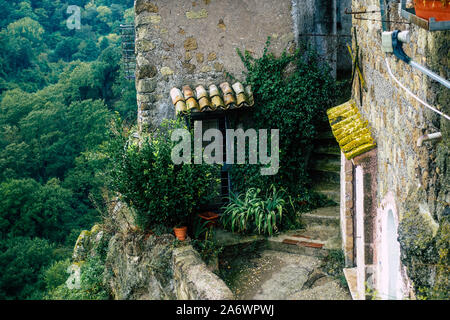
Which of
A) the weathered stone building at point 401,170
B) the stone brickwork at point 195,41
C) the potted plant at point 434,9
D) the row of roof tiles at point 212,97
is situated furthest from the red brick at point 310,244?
the potted plant at point 434,9

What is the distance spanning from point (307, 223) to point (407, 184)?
389 cm

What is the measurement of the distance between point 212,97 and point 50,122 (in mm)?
24309

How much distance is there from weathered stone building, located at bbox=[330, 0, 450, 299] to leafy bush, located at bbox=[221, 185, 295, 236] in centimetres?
146

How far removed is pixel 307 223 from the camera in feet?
23.1

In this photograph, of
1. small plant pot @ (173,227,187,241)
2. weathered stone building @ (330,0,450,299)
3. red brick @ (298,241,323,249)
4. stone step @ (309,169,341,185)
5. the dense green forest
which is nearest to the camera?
weathered stone building @ (330,0,450,299)

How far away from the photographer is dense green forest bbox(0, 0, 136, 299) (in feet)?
73.1

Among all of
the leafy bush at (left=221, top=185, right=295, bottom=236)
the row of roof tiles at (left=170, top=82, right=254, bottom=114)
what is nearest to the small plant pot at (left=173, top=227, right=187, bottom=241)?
the leafy bush at (left=221, top=185, right=295, bottom=236)

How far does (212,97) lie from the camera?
686 centimetres

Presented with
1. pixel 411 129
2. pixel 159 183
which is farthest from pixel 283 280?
pixel 411 129

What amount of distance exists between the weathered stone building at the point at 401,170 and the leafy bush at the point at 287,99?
4.87 feet

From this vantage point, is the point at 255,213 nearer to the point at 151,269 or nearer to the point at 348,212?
the point at 348,212

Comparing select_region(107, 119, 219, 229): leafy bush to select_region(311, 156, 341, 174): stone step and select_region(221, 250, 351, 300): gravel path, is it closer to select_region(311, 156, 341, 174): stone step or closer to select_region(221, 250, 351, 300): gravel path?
select_region(221, 250, 351, 300): gravel path

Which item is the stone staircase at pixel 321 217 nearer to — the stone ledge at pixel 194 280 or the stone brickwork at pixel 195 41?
the stone ledge at pixel 194 280
